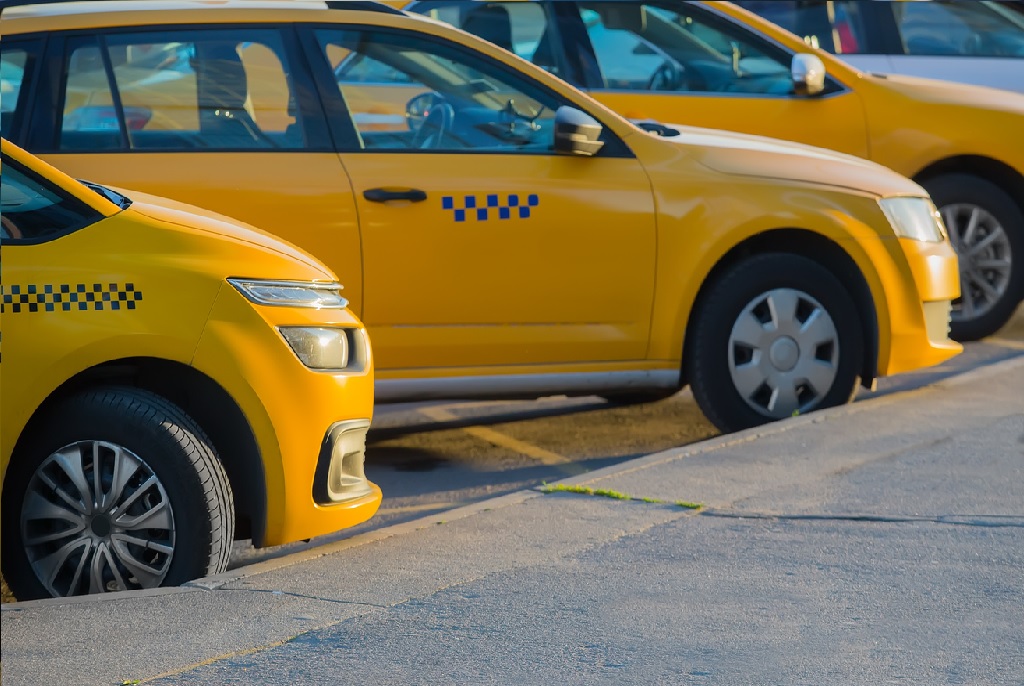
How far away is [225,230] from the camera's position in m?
4.70

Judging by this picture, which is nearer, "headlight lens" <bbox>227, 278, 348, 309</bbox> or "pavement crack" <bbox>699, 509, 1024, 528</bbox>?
"headlight lens" <bbox>227, 278, 348, 309</bbox>

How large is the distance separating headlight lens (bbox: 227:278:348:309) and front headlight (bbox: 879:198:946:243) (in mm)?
2919

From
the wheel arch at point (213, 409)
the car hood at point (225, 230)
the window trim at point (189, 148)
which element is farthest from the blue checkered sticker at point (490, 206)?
the wheel arch at point (213, 409)

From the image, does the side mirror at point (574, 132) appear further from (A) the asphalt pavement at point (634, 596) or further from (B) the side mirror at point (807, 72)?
(B) the side mirror at point (807, 72)

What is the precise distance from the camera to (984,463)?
570 centimetres

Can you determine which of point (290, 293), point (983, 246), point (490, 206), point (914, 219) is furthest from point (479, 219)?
point (983, 246)

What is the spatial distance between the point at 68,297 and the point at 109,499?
57cm

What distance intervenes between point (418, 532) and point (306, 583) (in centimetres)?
64

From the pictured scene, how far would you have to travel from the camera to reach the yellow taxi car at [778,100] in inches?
338

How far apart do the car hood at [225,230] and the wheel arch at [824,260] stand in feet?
7.55

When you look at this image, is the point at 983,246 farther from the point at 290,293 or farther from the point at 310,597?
the point at 310,597

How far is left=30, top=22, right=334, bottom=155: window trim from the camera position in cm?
602

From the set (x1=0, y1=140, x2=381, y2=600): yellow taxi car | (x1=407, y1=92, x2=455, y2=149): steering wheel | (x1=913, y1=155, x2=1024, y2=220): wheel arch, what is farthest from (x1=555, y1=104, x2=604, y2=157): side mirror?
(x1=913, y1=155, x2=1024, y2=220): wheel arch

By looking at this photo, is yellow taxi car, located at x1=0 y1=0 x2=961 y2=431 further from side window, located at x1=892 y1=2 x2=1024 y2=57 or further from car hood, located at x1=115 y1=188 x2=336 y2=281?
side window, located at x1=892 y1=2 x2=1024 y2=57
